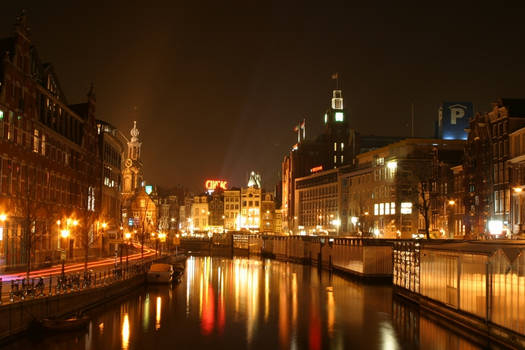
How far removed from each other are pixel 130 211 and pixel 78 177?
98792 millimetres

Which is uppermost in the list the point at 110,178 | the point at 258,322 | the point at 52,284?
the point at 110,178

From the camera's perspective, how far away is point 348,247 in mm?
97875

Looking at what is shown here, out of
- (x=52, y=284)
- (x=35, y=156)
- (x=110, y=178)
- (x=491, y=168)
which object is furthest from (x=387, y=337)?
(x=110, y=178)

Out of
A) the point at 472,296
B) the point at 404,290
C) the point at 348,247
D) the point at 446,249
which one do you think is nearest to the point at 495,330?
the point at 472,296

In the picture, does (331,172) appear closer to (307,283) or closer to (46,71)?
(307,283)

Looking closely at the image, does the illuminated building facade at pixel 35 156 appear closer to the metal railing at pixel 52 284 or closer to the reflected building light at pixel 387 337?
the metal railing at pixel 52 284

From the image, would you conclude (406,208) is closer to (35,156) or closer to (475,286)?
(35,156)

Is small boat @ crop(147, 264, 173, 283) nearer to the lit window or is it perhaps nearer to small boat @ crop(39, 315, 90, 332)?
small boat @ crop(39, 315, 90, 332)

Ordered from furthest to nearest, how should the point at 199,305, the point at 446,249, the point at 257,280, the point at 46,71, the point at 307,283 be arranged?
the point at 257,280, the point at 307,283, the point at 46,71, the point at 199,305, the point at 446,249

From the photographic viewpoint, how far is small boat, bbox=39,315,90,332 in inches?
1594

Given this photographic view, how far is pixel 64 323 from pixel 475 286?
29178 mm

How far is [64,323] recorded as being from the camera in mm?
42188

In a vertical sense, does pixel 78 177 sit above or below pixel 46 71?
below

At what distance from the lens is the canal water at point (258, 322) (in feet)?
144
